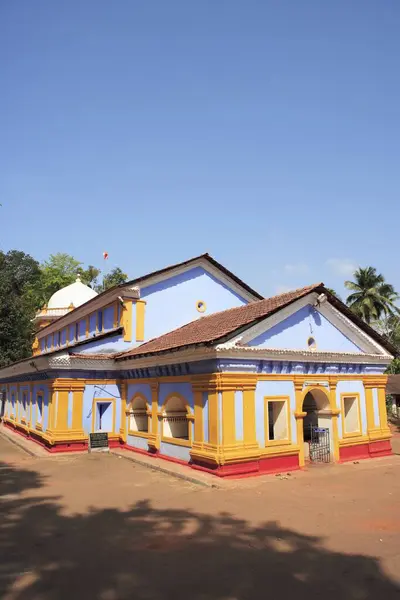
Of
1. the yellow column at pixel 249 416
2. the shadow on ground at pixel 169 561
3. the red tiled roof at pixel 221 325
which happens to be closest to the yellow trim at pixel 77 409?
the red tiled roof at pixel 221 325

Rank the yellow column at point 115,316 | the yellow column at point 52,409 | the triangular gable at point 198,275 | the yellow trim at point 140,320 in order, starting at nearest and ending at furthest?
the yellow column at point 52,409, the yellow trim at point 140,320, the triangular gable at point 198,275, the yellow column at point 115,316

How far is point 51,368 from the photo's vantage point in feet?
54.2

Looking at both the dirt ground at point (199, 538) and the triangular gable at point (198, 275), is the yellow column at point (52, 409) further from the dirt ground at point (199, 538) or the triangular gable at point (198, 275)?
the triangular gable at point (198, 275)

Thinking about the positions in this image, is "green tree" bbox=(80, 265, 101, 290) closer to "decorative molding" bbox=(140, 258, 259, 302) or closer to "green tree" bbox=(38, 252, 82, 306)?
"green tree" bbox=(38, 252, 82, 306)

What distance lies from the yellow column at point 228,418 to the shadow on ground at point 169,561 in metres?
3.39

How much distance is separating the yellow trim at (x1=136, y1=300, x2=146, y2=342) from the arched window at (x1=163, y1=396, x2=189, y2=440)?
12.4 ft

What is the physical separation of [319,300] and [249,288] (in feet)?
22.7

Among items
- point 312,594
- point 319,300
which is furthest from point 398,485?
point 312,594

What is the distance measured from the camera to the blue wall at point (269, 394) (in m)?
12.5

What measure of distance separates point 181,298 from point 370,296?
25840mm

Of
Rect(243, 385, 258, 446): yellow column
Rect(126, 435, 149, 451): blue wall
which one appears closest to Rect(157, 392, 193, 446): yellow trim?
Rect(126, 435, 149, 451): blue wall

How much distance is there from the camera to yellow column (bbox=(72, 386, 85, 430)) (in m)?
16.6

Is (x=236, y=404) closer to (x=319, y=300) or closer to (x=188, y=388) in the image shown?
(x=188, y=388)

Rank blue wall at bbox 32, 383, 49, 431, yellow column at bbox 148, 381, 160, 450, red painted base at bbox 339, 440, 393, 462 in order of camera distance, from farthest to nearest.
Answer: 1. blue wall at bbox 32, 383, 49, 431
2. yellow column at bbox 148, 381, 160, 450
3. red painted base at bbox 339, 440, 393, 462
